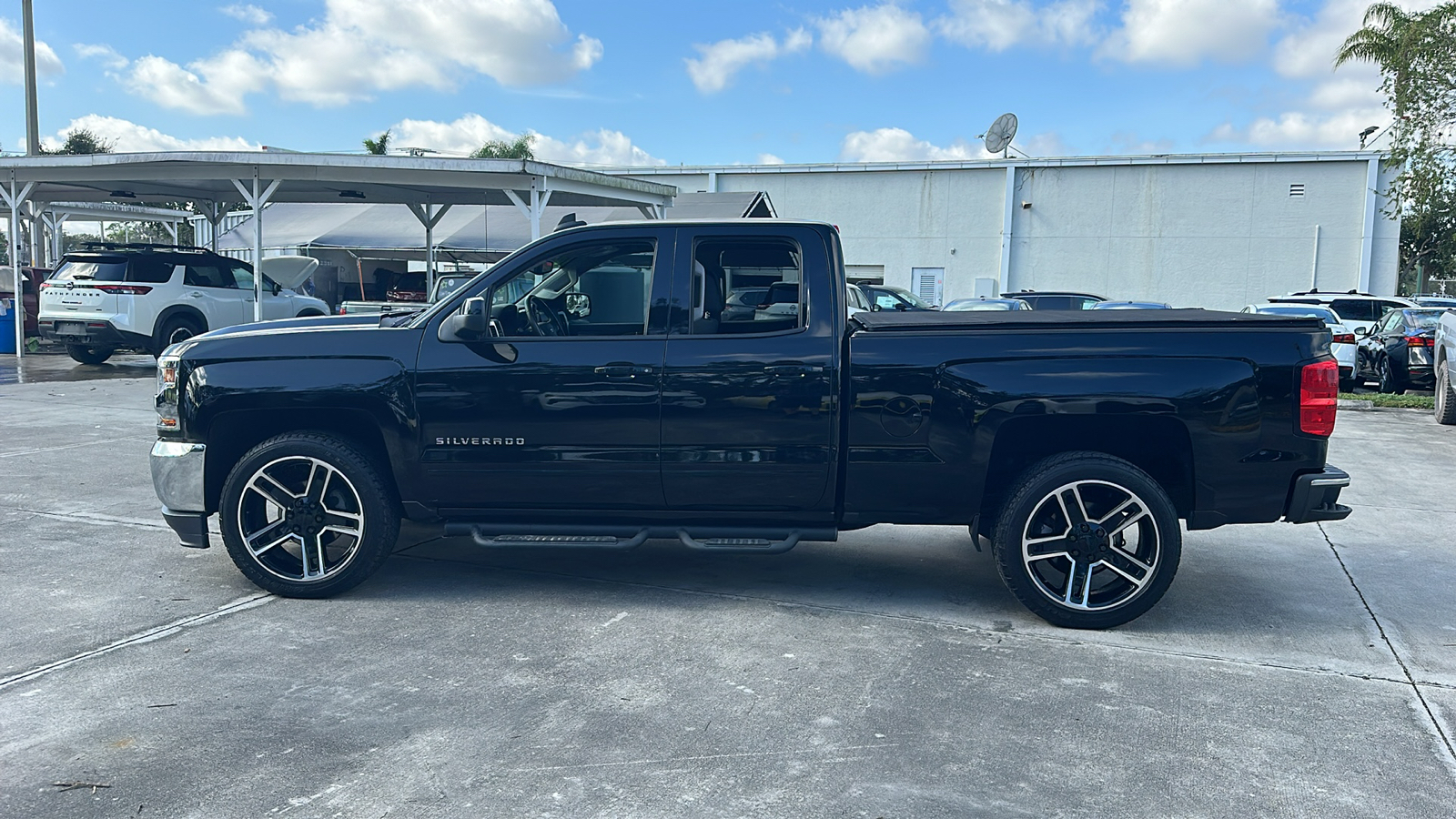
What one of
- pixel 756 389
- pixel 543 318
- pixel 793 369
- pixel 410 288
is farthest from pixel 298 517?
pixel 410 288

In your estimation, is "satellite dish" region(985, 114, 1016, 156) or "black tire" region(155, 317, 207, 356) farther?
"satellite dish" region(985, 114, 1016, 156)

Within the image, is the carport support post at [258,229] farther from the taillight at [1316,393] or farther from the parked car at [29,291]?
the taillight at [1316,393]

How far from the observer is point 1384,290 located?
28906 mm

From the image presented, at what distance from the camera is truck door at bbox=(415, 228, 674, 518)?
16.6ft

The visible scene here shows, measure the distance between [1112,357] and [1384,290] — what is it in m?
29.0

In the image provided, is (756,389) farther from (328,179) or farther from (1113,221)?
(1113,221)

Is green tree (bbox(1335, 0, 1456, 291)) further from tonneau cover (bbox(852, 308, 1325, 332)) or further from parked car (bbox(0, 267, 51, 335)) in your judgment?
parked car (bbox(0, 267, 51, 335))

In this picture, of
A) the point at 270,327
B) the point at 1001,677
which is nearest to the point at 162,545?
the point at 270,327

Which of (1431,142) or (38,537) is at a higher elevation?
(1431,142)

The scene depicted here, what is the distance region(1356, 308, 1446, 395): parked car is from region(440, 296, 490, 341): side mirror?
14.4 metres

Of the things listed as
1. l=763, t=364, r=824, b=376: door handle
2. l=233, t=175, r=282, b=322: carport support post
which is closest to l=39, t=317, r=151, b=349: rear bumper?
l=233, t=175, r=282, b=322: carport support post

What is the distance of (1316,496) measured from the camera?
4848 millimetres

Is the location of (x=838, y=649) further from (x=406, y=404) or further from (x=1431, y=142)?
(x=1431, y=142)

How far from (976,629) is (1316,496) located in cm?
163
